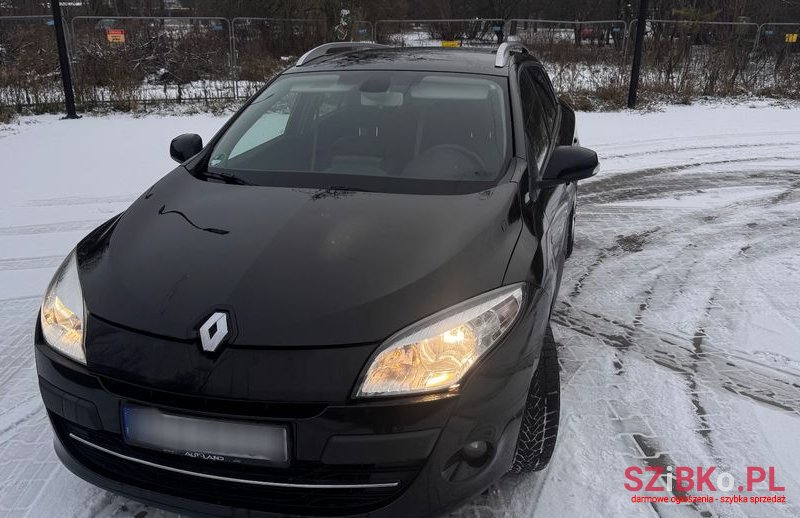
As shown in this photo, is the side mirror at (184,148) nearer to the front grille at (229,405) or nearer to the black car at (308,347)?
the black car at (308,347)

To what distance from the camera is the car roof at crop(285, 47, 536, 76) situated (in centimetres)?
342

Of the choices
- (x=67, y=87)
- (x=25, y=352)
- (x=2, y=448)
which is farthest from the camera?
(x=67, y=87)

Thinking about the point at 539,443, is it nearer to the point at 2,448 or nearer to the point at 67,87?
the point at 2,448

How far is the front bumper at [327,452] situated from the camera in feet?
5.72

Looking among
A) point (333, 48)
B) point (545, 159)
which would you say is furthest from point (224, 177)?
point (333, 48)

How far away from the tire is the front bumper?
378 millimetres

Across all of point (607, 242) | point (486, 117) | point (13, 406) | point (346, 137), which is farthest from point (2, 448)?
point (607, 242)

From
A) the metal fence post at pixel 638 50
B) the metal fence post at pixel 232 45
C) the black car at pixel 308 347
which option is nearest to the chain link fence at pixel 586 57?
the metal fence post at pixel 638 50

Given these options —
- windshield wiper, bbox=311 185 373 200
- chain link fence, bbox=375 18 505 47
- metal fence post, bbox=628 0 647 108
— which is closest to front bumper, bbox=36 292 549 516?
windshield wiper, bbox=311 185 373 200

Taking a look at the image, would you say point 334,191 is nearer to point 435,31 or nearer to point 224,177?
point 224,177

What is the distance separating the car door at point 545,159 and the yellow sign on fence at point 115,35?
1185 cm

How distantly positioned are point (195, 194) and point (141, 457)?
3.99 ft

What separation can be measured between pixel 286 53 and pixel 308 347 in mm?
14891

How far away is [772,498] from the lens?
235 cm
